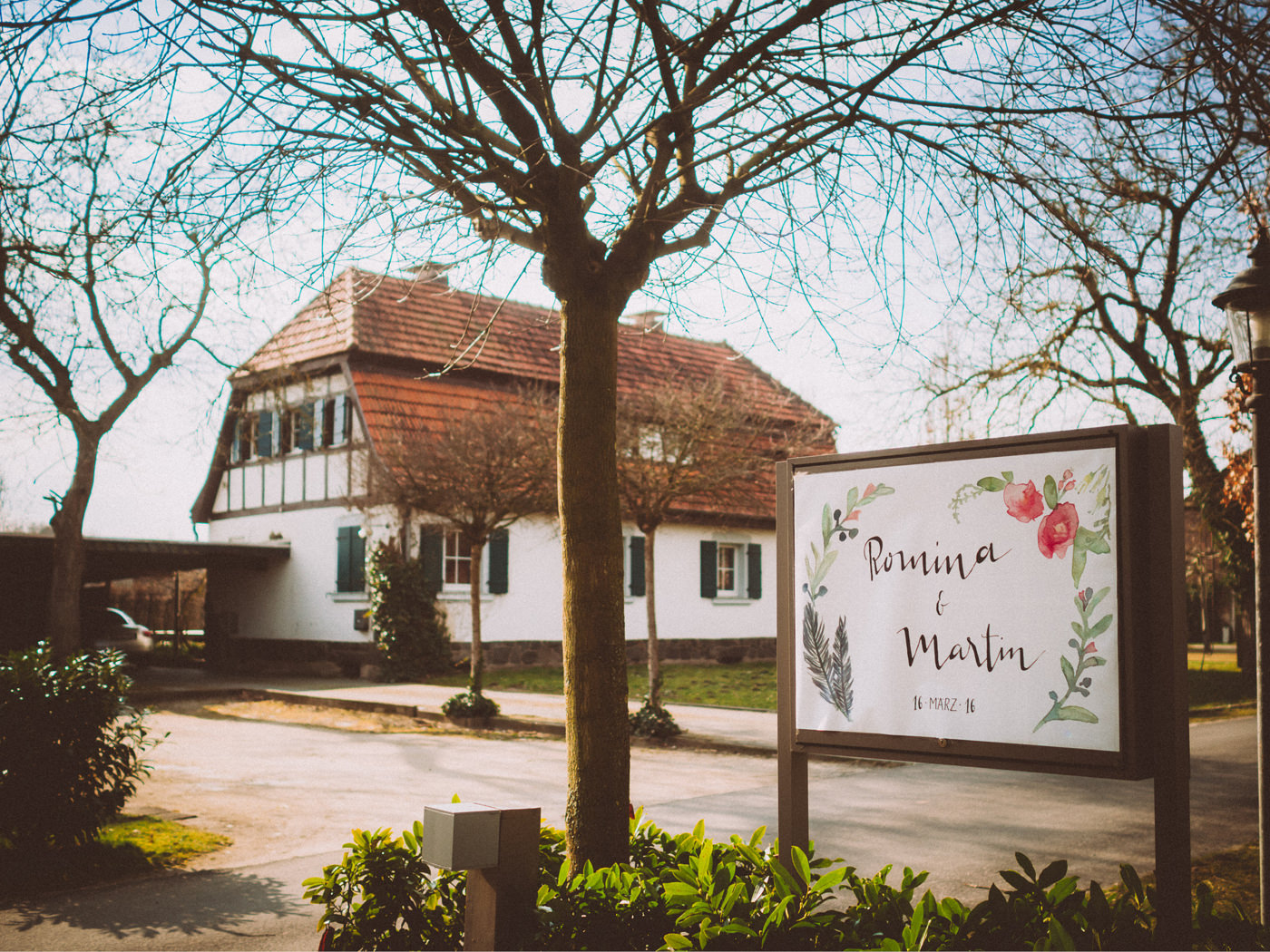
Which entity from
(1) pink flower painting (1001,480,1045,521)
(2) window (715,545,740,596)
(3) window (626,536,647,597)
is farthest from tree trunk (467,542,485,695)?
(1) pink flower painting (1001,480,1045,521)

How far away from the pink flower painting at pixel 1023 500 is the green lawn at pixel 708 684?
14.3 metres

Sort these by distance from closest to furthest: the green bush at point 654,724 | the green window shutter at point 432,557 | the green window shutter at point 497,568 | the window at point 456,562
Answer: the green bush at point 654,724 → the green window shutter at point 432,557 → the window at point 456,562 → the green window shutter at point 497,568

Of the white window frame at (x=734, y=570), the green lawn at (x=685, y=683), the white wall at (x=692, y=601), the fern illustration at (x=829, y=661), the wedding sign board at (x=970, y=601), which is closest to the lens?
the wedding sign board at (x=970, y=601)

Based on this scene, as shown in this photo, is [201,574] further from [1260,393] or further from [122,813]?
[1260,393]

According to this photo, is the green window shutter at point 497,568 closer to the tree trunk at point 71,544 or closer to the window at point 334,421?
the window at point 334,421

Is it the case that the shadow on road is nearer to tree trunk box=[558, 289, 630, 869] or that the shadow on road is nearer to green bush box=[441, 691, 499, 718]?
tree trunk box=[558, 289, 630, 869]

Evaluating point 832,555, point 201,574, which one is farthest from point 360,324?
point 201,574

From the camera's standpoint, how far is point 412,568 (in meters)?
21.2

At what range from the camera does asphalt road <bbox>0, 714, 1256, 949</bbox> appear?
5512mm

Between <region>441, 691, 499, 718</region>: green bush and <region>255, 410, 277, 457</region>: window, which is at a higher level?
<region>255, 410, 277, 457</region>: window

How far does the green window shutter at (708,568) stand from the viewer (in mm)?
26688

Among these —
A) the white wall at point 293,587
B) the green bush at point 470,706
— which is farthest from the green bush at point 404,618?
the green bush at point 470,706

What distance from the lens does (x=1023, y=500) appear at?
3.12 meters

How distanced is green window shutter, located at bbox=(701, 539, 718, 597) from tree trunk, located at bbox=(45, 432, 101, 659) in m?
14.5
